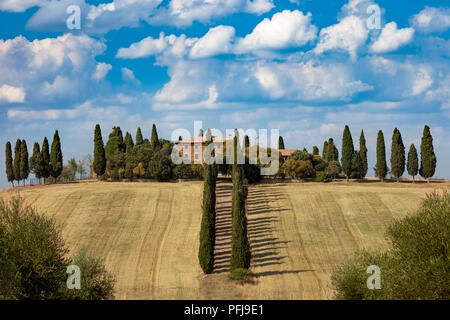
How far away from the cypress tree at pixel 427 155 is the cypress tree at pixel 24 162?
7924 centimetres

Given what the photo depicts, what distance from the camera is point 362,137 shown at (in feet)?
334

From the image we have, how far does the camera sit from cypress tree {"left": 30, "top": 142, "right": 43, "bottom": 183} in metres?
90.1

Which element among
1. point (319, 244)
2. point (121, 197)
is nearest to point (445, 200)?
point (319, 244)

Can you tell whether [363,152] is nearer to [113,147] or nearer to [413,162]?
[413,162]

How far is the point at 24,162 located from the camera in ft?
301

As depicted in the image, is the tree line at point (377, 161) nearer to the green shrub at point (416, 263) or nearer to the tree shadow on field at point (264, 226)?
the tree shadow on field at point (264, 226)

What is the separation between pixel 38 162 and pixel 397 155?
236 feet

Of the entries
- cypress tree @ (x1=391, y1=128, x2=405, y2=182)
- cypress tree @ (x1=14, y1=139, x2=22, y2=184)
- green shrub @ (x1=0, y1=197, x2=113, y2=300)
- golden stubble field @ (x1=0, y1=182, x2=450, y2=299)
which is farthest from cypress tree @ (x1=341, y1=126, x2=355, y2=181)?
green shrub @ (x1=0, y1=197, x2=113, y2=300)

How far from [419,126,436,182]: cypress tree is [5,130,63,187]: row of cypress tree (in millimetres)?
72428

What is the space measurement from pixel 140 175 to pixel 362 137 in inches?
1917

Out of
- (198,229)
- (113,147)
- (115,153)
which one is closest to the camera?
(198,229)

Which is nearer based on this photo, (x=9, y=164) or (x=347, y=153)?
(x=9, y=164)

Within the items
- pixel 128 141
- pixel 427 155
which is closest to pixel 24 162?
pixel 128 141

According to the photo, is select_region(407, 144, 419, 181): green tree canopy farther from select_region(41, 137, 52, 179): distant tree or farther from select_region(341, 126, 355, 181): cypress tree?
select_region(41, 137, 52, 179): distant tree
